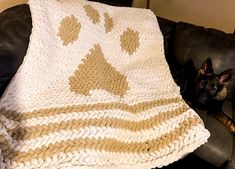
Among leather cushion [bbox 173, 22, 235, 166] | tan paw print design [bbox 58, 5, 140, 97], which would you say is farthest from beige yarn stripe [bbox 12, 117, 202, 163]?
leather cushion [bbox 173, 22, 235, 166]

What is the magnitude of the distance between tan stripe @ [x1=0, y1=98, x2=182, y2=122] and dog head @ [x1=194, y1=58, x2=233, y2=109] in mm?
297

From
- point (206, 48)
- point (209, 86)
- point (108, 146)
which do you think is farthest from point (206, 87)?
point (108, 146)

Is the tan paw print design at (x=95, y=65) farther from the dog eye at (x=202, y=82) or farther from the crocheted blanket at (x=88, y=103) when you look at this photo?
the dog eye at (x=202, y=82)

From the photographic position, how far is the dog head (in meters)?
1.61

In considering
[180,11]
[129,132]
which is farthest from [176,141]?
[180,11]

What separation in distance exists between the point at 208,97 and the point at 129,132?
2.04 feet

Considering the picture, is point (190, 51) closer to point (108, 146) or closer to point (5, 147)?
point (108, 146)

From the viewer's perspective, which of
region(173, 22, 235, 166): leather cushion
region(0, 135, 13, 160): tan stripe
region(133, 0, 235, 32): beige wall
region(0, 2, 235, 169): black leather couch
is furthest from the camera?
region(133, 0, 235, 32): beige wall

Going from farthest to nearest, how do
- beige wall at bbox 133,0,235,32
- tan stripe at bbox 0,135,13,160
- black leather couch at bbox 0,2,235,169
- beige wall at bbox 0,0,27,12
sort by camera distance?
Answer: beige wall at bbox 133,0,235,32 < beige wall at bbox 0,0,27,12 < black leather couch at bbox 0,2,235,169 < tan stripe at bbox 0,135,13,160

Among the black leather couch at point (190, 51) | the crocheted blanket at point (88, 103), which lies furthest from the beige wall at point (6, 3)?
the crocheted blanket at point (88, 103)

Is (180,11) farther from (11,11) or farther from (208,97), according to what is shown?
(11,11)

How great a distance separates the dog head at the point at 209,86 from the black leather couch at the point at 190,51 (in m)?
0.07

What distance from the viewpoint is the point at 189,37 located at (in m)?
1.78

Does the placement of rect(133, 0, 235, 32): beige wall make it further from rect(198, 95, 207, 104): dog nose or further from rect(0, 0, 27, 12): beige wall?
rect(0, 0, 27, 12): beige wall
